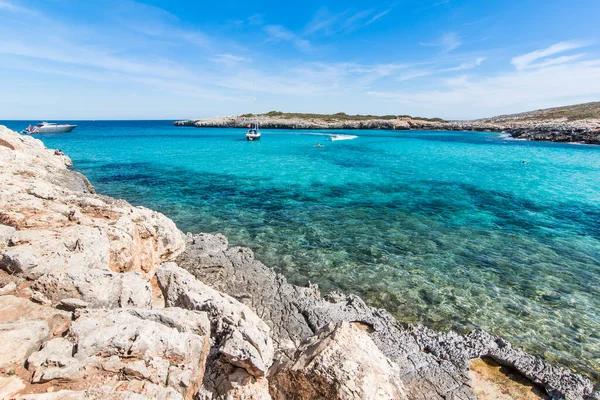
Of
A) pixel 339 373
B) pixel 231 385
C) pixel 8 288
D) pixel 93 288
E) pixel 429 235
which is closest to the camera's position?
pixel 339 373

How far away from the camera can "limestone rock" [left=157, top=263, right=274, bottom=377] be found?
16.5 ft

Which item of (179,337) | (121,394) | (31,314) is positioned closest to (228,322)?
(179,337)

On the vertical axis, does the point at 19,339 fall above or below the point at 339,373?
above

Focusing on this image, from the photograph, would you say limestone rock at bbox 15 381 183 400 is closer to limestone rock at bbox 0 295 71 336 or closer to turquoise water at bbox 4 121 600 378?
limestone rock at bbox 0 295 71 336

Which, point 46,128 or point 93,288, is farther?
point 46,128

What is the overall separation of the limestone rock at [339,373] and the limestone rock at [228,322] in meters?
0.53

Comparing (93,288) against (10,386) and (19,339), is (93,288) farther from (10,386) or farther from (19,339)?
(10,386)

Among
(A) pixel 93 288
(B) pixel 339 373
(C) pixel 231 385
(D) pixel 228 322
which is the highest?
(A) pixel 93 288

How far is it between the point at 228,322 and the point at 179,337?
0.95 m

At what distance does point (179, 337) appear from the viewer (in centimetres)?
504

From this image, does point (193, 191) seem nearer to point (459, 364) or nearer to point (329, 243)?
point (329, 243)

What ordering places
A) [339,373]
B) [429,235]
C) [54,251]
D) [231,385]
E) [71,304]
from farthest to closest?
[429,235] < [54,251] < [71,304] < [231,385] < [339,373]

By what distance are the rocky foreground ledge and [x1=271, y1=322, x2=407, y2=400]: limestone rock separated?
0.06 feet

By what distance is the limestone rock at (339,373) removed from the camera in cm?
468
